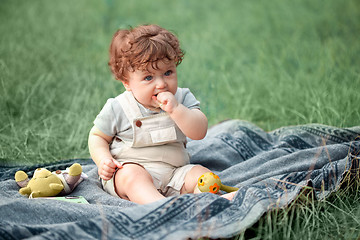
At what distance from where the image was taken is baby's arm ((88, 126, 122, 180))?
2088 mm

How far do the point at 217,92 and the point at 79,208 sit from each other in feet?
7.96

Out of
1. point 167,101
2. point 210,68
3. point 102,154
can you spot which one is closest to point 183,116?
point 167,101

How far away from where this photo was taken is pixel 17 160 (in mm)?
→ 2600

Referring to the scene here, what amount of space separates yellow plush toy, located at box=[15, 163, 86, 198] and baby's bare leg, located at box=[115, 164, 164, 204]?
0.23 m

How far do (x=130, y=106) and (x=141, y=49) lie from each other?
0.32m

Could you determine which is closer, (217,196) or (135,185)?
(217,196)

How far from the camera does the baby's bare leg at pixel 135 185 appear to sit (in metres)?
1.97

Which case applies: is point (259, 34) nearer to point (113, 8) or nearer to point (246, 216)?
point (113, 8)

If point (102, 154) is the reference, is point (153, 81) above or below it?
above

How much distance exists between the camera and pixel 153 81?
209 centimetres

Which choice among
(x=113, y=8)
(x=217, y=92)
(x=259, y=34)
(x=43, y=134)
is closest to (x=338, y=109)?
(x=217, y=92)

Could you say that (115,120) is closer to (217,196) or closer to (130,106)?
(130,106)

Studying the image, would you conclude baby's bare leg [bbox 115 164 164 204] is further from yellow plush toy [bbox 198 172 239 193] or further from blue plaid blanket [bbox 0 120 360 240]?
yellow plush toy [bbox 198 172 239 193]

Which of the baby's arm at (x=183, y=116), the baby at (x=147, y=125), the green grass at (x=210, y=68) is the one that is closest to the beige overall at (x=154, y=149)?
the baby at (x=147, y=125)
